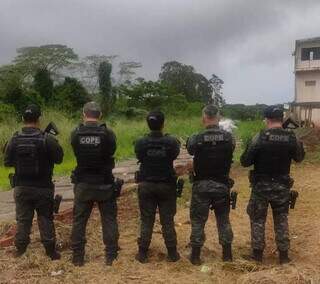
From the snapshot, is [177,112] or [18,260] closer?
[18,260]

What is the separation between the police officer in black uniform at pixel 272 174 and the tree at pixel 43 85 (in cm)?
2762

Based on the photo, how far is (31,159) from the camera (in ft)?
20.8

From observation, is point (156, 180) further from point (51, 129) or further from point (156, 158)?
point (51, 129)

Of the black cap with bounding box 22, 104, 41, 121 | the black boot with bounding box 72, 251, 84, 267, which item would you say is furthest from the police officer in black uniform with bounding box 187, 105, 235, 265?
the black cap with bounding box 22, 104, 41, 121

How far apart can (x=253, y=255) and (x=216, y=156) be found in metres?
1.29

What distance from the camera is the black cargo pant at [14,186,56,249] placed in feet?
21.1

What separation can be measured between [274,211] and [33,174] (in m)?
2.85

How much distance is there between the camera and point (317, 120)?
27828mm

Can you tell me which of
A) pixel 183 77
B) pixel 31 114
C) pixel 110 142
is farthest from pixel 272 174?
pixel 183 77

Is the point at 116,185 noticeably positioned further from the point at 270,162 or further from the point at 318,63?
the point at 318,63

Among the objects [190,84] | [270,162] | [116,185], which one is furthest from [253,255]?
[190,84]

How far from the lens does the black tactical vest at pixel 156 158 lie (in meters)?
6.29

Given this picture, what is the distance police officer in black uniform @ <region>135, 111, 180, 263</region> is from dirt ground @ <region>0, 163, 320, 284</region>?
299 mm

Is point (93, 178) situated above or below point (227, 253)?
above
